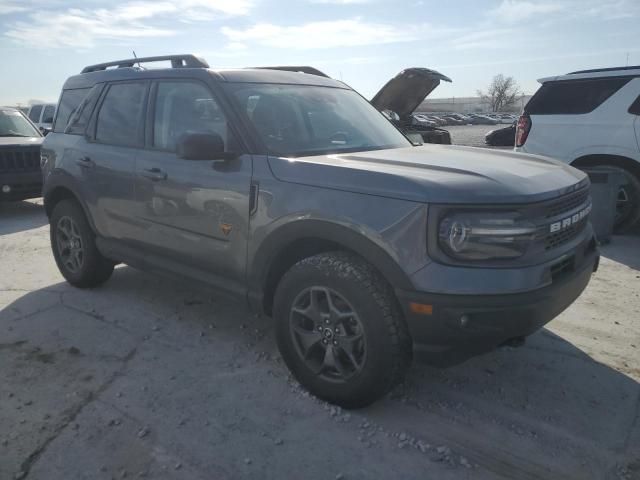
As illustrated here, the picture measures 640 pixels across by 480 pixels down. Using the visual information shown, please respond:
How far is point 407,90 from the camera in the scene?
11.3m

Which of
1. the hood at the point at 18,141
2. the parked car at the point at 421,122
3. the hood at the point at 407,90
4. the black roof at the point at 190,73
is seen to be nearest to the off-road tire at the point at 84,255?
the black roof at the point at 190,73

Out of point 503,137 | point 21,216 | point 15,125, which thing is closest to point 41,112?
point 15,125

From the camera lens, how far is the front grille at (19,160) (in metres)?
8.46

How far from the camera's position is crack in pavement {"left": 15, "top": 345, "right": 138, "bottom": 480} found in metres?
2.43

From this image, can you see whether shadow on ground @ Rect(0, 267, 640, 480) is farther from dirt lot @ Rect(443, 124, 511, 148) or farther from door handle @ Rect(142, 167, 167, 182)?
dirt lot @ Rect(443, 124, 511, 148)

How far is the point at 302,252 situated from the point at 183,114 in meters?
1.39

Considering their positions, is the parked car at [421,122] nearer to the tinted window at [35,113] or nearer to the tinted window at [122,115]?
the tinted window at [122,115]

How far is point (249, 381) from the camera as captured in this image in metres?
3.18

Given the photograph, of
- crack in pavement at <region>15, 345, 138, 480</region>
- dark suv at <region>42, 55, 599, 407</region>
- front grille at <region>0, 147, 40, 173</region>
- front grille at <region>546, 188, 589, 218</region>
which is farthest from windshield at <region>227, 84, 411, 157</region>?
front grille at <region>0, 147, 40, 173</region>

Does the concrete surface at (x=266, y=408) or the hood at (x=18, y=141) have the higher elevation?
the hood at (x=18, y=141)

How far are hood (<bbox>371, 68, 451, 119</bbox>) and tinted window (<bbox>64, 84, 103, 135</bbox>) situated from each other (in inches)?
303

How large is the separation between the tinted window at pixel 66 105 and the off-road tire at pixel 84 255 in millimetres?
718

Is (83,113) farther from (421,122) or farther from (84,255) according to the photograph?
(421,122)

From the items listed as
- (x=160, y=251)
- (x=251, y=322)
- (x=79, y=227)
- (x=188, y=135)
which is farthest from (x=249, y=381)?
(x=79, y=227)
